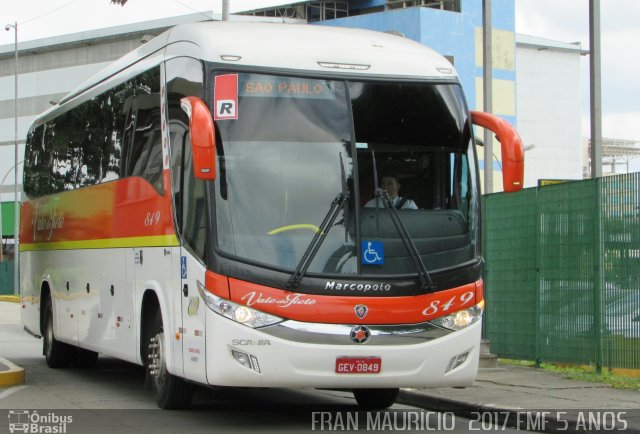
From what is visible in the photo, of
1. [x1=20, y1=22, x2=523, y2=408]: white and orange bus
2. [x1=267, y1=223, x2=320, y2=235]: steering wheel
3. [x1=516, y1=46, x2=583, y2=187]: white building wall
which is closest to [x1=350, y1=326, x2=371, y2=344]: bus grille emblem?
[x1=20, y1=22, x2=523, y2=408]: white and orange bus

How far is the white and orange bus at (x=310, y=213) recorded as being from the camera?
1012cm

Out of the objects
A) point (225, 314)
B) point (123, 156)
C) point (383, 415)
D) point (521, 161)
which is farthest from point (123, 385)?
point (521, 161)

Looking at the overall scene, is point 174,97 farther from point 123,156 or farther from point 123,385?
point 123,385

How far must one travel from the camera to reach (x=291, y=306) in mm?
10055

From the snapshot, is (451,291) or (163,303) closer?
(451,291)

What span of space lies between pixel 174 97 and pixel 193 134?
2.00 m

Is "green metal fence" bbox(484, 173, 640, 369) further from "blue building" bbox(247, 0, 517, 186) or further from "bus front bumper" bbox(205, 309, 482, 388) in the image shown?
"blue building" bbox(247, 0, 517, 186)

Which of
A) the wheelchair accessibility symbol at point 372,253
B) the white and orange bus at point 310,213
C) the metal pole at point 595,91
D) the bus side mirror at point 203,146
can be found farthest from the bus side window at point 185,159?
the metal pole at point 595,91

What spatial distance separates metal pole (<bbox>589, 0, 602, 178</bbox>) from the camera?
15.4 m

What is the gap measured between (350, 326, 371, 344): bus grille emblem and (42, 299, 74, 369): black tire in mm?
8491

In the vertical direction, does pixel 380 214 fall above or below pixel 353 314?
above

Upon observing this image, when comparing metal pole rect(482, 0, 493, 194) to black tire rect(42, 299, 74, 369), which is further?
metal pole rect(482, 0, 493, 194)

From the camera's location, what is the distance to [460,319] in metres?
10.7

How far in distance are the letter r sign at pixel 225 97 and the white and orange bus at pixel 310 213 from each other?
2 cm
